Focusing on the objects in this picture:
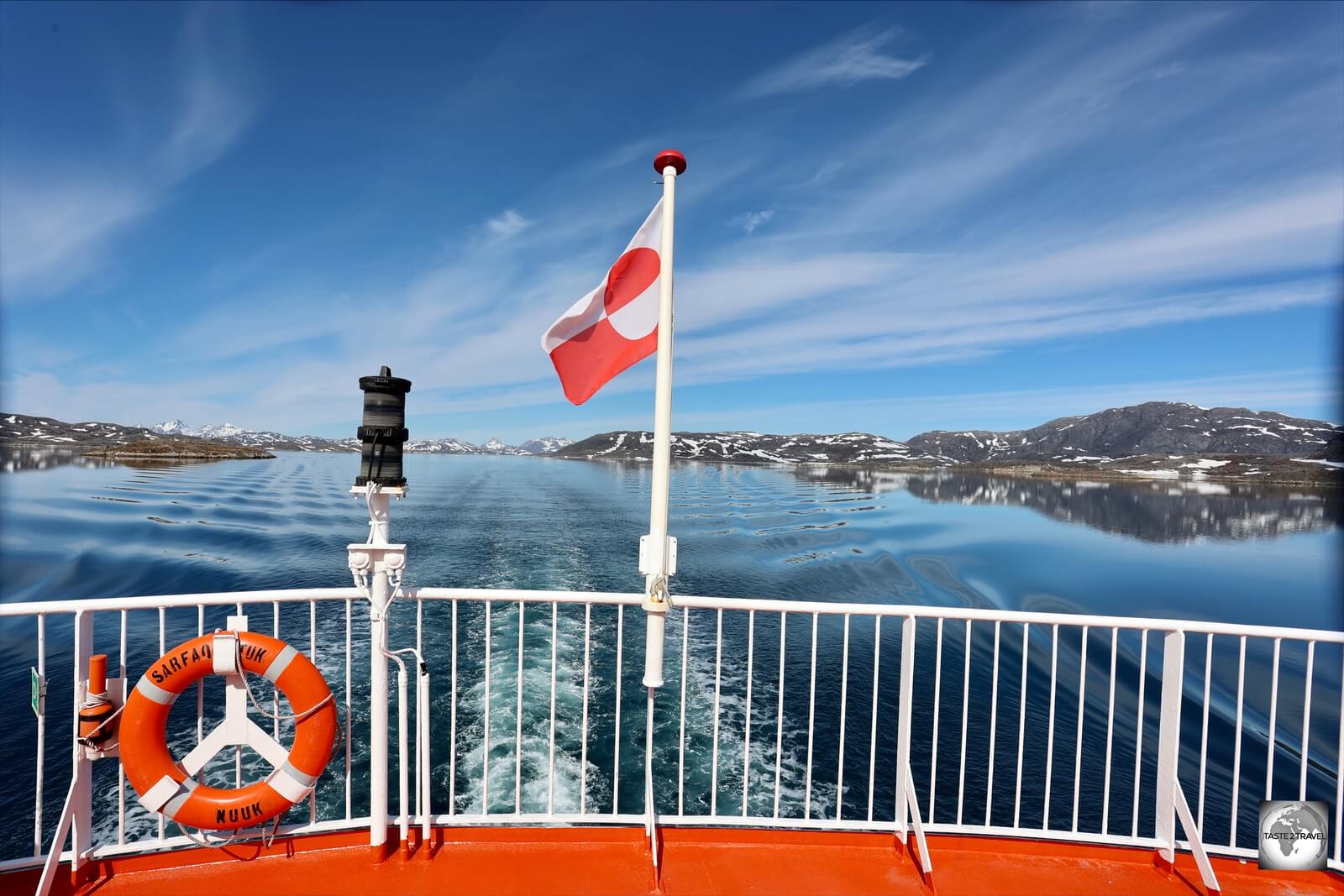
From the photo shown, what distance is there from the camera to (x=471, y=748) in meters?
5.62

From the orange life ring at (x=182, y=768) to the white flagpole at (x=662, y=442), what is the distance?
3.93ft

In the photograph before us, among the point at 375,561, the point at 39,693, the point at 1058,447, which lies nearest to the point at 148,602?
the point at 39,693

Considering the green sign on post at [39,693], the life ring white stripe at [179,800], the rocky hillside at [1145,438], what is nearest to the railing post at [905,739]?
the life ring white stripe at [179,800]

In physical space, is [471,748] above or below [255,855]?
below

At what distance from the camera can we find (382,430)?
85.7 inches

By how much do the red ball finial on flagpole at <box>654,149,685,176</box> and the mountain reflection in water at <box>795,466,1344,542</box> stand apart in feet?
122

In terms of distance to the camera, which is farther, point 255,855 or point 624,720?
point 624,720

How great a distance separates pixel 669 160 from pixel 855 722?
7.13 meters

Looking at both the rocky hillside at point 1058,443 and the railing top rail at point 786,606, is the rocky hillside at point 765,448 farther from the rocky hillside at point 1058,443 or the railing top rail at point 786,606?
the railing top rail at point 786,606

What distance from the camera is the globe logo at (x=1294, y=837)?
2326mm

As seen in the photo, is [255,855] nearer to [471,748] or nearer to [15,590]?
[471,748]

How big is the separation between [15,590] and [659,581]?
16025mm

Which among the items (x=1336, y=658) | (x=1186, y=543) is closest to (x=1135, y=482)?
(x=1186, y=543)

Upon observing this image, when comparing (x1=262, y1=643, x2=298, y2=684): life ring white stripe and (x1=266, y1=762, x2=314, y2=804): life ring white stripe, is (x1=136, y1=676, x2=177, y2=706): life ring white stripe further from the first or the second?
(x1=266, y1=762, x2=314, y2=804): life ring white stripe
